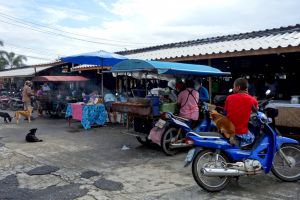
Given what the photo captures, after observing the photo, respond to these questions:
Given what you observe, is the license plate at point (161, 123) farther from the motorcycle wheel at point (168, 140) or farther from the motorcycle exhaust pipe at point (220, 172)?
the motorcycle exhaust pipe at point (220, 172)

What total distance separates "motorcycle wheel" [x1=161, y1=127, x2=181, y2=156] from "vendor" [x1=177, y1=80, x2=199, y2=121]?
0.45m

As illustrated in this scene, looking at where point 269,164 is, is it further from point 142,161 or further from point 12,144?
point 12,144

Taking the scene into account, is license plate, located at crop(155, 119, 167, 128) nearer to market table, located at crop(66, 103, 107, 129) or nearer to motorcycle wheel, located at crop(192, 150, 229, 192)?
motorcycle wheel, located at crop(192, 150, 229, 192)

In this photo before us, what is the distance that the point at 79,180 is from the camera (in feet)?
18.9

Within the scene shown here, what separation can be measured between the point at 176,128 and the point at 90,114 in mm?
5049

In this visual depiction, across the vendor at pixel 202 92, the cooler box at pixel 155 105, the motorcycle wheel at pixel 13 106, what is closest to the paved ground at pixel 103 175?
the cooler box at pixel 155 105

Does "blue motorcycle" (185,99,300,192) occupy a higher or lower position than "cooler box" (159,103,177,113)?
lower

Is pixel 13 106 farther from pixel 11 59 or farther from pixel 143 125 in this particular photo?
pixel 11 59

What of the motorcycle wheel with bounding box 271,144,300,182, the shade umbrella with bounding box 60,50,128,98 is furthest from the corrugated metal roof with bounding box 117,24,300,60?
the motorcycle wheel with bounding box 271,144,300,182

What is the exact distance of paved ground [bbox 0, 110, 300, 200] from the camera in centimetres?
503

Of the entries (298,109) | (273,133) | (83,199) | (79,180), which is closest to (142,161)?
(79,180)

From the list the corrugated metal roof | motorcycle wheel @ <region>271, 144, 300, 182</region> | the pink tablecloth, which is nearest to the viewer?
motorcycle wheel @ <region>271, 144, 300, 182</region>

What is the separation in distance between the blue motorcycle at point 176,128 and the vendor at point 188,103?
149 millimetres

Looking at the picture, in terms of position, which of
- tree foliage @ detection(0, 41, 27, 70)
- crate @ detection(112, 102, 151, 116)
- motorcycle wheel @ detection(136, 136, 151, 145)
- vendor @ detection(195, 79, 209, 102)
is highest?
tree foliage @ detection(0, 41, 27, 70)
